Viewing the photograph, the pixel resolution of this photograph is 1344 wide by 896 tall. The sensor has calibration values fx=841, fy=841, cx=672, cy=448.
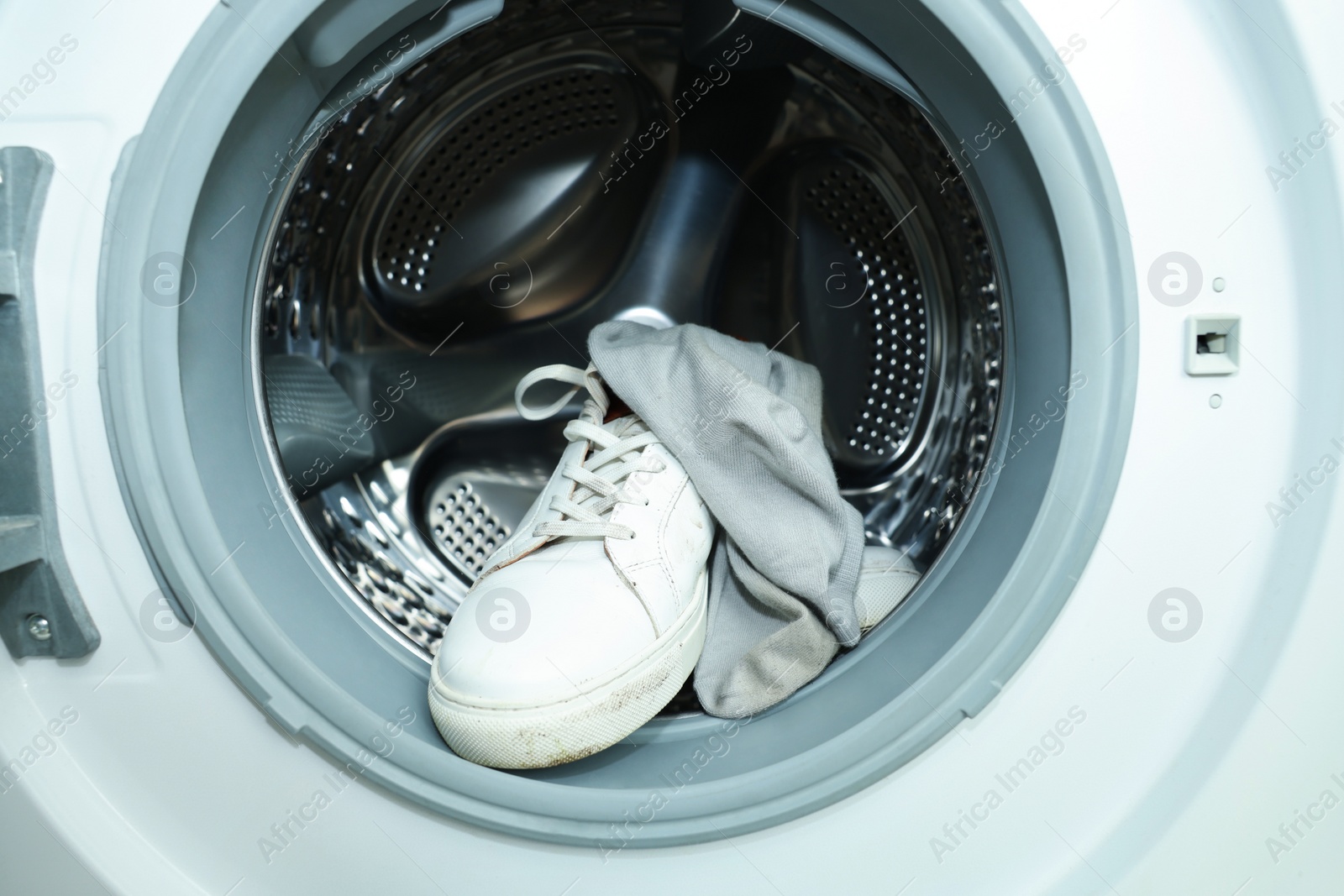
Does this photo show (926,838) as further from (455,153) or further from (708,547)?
(455,153)

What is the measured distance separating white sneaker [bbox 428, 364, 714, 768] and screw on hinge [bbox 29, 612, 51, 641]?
0.23 metres

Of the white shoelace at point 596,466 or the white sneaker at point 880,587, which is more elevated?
the white shoelace at point 596,466

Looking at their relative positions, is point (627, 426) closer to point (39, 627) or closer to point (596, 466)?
point (596, 466)

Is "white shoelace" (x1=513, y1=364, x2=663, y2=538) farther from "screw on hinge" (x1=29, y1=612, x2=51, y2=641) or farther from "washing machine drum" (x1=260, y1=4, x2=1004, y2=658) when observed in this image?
"screw on hinge" (x1=29, y1=612, x2=51, y2=641)

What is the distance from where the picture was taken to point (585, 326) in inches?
37.0

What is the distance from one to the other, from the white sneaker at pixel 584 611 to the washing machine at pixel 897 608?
0.12 feet

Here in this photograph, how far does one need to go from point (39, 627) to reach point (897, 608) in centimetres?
57

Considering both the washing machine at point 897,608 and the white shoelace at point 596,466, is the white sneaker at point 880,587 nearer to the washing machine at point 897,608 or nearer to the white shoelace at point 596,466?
the washing machine at point 897,608

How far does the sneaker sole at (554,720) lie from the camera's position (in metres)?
0.52

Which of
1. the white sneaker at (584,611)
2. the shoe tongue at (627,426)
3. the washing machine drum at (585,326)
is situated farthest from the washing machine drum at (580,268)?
the shoe tongue at (627,426)

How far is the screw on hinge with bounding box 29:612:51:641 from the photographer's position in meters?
0.51

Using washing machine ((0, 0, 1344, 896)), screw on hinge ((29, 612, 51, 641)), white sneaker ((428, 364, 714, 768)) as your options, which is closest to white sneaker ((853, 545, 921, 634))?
washing machine ((0, 0, 1344, 896))

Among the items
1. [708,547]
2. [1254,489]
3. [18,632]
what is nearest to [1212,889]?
[1254,489]

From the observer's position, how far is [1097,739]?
0.50m
